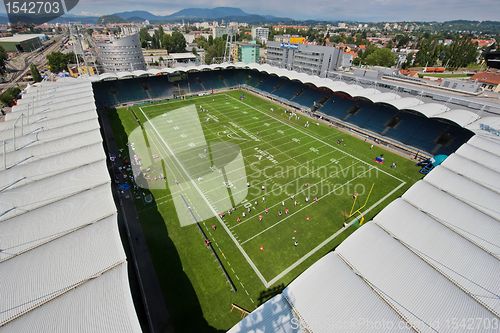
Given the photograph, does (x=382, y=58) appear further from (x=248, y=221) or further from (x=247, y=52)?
(x=248, y=221)

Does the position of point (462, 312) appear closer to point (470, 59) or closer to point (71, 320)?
point (71, 320)

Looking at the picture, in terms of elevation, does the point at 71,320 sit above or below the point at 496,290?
below

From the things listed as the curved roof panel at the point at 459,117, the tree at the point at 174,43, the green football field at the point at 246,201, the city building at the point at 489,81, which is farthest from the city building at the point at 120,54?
the city building at the point at 489,81

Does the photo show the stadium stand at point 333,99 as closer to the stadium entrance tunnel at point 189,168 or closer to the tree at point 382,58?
the stadium entrance tunnel at point 189,168

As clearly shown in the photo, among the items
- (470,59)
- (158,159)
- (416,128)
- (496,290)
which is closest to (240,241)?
(496,290)

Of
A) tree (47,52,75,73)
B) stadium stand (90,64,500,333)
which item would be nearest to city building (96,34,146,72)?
tree (47,52,75,73)
